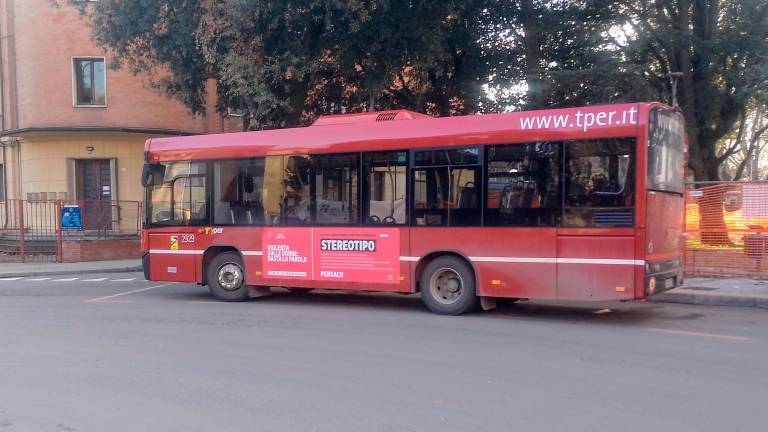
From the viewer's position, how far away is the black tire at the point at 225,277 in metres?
12.7

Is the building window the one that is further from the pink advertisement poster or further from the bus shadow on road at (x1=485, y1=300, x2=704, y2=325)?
the bus shadow on road at (x1=485, y1=300, x2=704, y2=325)

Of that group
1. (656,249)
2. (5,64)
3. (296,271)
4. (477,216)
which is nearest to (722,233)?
(656,249)

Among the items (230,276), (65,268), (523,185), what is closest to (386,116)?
(523,185)

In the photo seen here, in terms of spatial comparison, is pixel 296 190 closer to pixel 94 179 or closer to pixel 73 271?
pixel 73 271

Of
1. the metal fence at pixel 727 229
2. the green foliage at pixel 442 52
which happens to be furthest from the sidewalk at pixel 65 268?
the metal fence at pixel 727 229

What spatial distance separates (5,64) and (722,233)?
2498 centimetres

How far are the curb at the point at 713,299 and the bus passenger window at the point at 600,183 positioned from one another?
3.76 meters

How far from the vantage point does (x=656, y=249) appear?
31.2ft

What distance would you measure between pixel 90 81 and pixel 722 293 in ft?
72.2

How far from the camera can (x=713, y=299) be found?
39.3ft

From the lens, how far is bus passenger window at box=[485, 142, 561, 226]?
9820 mm

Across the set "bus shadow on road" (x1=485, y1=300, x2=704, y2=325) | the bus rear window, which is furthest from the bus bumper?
the bus rear window

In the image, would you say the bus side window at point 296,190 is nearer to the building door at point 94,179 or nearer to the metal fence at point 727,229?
the metal fence at point 727,229

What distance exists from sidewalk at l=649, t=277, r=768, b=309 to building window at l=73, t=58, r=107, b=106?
2059cm
